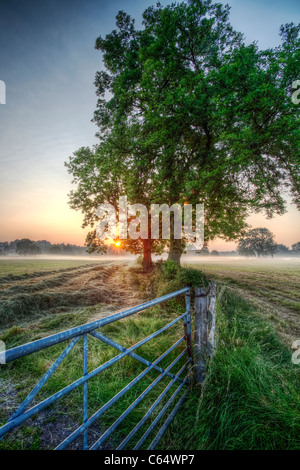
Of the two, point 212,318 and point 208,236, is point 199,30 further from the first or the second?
point 212,318

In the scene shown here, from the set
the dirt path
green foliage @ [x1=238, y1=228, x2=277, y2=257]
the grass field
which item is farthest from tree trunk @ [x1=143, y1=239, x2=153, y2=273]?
green foliage @ [x1=238, y1=228, x2=277, y2=257]

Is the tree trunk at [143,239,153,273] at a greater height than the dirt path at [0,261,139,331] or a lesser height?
greater

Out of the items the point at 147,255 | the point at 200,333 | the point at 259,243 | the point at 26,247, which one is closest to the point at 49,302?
the point at 200,333

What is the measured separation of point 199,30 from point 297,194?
10236 millimetres

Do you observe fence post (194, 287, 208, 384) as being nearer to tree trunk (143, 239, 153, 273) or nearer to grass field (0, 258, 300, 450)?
grass field (0, 258, 300, 450)

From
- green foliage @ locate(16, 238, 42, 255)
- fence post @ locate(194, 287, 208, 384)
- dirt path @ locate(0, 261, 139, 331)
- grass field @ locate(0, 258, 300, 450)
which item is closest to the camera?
grass field @ locate(0, 258, 300, 450)

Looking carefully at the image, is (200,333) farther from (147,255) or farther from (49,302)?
(147,255)

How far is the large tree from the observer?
26.2 ft

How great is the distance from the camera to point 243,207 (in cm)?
1262

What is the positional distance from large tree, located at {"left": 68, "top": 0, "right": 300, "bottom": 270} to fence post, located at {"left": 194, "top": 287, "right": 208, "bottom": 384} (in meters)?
7.57

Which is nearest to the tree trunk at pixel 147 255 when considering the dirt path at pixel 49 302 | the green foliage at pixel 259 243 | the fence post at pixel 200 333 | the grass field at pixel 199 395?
the dirt path at pixel 49 302

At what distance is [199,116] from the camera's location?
32.0ft

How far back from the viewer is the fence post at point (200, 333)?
3.09 m
